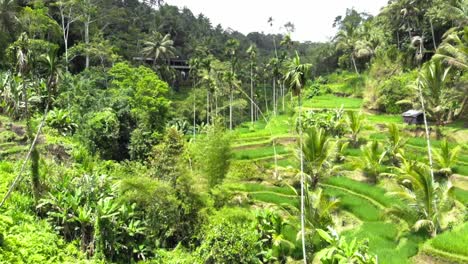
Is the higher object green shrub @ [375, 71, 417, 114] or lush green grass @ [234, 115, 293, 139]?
green shrub @ [375, 71, 417, 114]

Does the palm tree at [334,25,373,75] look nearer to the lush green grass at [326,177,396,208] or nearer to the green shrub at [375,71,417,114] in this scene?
the green shrub at [375,71,417,114]

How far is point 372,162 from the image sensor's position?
22594mm

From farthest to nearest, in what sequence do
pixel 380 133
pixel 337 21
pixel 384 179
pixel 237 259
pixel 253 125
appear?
pixel 337 21, pixel 253 125, pixel 380 133, pixel 384 179, pixel 237 259

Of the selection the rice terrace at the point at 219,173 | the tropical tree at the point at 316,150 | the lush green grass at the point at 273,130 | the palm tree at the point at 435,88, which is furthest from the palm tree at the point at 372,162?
the lush green grass at the point at 273,130

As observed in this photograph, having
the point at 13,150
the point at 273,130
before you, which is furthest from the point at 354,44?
the point at 13,150

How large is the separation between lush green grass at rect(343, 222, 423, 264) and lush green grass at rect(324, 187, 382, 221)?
47.1 inches

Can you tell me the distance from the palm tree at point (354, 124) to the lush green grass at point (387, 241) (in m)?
10.5

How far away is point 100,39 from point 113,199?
83.5 feet

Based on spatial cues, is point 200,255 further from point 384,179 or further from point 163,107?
point 163,107

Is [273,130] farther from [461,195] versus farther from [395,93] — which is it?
[461,195]

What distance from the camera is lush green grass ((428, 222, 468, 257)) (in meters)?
13.1

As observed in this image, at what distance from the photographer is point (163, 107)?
3188cm

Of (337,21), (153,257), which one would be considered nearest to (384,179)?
(153,257)

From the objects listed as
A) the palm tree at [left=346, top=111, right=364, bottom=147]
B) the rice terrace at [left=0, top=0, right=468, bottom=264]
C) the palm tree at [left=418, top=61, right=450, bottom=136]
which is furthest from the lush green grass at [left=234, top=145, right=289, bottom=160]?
the palm tree at [left=418, top=61, right=450, bottom=136]
